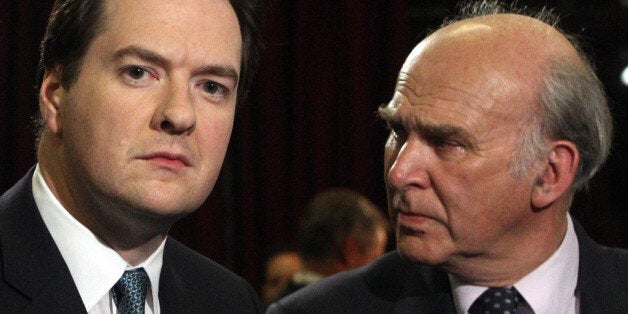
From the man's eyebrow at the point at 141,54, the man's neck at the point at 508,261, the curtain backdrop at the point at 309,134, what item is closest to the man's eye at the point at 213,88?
the man's eyebrow at the point at 141,54

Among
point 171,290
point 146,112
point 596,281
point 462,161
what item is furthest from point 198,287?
point 596,281

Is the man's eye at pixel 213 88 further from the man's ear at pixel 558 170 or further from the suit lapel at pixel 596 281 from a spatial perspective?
the suit lapel at pixel 596 281

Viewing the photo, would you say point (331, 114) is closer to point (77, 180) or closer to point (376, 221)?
point (376, 221)

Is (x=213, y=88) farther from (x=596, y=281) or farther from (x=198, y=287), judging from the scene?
(x=596, y=281)

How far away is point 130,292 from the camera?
239 centimetres

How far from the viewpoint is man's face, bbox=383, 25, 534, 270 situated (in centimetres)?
252

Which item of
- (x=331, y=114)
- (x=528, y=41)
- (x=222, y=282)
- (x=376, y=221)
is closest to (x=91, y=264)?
(x=222, y=282)

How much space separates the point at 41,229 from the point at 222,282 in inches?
22.2

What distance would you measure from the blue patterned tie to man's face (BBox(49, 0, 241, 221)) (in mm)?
187

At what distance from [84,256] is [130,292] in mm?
129

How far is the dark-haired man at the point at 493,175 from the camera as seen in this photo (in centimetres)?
253

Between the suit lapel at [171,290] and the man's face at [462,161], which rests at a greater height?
the man's face at [462,161]

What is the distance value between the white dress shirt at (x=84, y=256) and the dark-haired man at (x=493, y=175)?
0.51 m

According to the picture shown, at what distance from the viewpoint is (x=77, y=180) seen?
92.6 inches
